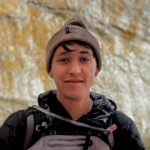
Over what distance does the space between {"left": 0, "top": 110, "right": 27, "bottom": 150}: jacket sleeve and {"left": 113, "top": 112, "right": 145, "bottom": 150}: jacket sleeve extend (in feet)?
1.09

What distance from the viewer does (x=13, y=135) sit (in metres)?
1.12

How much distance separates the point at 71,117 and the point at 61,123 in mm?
55

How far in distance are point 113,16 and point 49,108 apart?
7.03ft

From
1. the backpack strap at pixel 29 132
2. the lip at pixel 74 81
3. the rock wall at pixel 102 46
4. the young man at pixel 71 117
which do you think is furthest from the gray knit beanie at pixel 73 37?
the rock wall at pixel 102 46

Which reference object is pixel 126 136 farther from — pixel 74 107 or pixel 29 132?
pixel 29 132

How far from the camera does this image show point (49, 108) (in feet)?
3.93

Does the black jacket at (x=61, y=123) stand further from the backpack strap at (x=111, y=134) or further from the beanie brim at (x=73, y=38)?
the beanie brim at (x=73, y=38)

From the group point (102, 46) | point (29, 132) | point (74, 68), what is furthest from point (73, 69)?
→ point (102, 46)

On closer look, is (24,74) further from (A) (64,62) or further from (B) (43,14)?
(A) (64,62)

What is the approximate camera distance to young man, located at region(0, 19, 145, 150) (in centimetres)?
112

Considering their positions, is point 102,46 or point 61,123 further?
point 102,46

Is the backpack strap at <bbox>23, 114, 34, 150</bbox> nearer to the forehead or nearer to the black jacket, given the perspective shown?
the black jacket

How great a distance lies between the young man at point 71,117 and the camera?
1.12 metres

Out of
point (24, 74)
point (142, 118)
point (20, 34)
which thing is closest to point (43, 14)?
point (20, 34)
